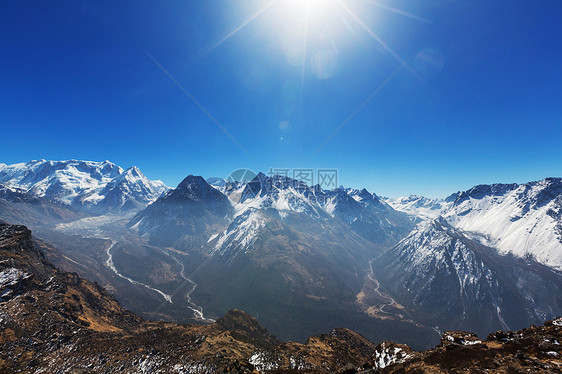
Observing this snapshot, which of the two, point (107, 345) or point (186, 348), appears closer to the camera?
point (186, 348)

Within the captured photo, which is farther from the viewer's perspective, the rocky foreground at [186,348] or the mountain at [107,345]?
the mountain at [107,345]

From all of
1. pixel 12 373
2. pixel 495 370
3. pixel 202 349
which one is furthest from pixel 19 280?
pixel 495 370

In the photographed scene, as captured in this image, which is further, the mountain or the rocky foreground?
the mountain

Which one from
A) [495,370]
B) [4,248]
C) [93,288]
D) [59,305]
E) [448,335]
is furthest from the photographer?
[93,288]

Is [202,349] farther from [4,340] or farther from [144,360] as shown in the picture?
[4,340]

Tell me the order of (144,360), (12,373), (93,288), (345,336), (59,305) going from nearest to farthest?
(12,373), (144,360), (59,305), (345,336), (93,288)

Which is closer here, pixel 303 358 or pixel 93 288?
pixel 303 358

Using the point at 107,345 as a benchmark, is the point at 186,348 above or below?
above

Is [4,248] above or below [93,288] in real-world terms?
above
